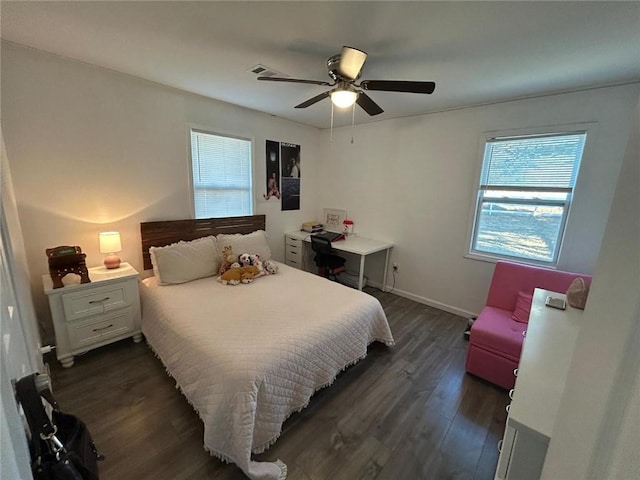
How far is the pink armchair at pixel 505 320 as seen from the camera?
2066 millimetres

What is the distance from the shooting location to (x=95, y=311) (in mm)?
2207

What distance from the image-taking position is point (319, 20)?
1.53 meters

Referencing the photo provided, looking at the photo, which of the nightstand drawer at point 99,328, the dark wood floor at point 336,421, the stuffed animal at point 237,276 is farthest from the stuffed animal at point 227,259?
the dark wood floor at point 336,421

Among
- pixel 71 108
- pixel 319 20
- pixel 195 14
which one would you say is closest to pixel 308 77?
pixel 319 20

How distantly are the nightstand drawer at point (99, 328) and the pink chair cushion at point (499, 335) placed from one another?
10.3 ft

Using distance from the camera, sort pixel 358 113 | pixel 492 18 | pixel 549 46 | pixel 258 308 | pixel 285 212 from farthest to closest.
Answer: pixel 285 212
pixel 358 113
pixel 258 308
pixel 549 46
pixel 492 18

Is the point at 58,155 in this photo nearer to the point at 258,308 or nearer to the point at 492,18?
the point at 258,308

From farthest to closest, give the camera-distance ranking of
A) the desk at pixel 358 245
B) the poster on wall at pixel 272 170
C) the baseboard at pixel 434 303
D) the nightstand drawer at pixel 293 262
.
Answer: the nightstand drawer at pixel 293 262 → the poster on wall at pixel 272 170 → the desk at pixel 358 245 → the baseboard at pixel 434 303

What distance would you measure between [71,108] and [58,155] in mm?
422

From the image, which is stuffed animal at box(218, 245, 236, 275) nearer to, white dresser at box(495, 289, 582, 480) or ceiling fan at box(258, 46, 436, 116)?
ceiling fan at box(258, 46, 436, 116)

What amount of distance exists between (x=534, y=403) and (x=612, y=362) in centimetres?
75

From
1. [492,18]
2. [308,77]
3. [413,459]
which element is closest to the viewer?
[492,18]

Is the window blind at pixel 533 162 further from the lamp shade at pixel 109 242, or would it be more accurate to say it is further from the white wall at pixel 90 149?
the lamp shade at pixel 109 242

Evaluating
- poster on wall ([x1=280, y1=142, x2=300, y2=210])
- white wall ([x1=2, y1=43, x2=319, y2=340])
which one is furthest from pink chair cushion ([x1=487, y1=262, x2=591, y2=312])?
white wall ([x1=2, y1=43, x2=319, y2=340])
